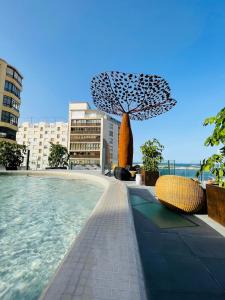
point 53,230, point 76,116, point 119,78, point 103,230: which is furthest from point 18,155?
point 76,116

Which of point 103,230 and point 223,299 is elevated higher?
point 103,230

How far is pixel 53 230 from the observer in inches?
209

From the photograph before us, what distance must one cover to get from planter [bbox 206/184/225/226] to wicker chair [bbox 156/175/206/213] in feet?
1.50

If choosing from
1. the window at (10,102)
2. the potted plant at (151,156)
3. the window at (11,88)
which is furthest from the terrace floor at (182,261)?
the window at (11,88)

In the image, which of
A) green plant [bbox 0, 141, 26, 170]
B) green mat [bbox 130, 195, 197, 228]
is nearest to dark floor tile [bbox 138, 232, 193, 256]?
green mat [bbox 130, 195, 197, 228]

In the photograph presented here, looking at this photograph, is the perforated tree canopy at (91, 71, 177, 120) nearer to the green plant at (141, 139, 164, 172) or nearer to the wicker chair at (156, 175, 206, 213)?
the green plant at (141, 139, 164, 172)

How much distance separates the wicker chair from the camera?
222 inches

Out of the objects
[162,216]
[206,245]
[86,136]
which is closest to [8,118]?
[86,136]

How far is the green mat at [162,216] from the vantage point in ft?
15.5

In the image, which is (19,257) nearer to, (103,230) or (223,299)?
(103,230)

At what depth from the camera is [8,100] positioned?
52.2m

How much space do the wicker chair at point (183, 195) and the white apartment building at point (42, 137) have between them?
89.3 m

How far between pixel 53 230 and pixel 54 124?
94.0m

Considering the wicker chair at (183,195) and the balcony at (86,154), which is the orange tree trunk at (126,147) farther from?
the balcony at (86,154)
